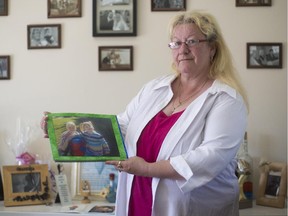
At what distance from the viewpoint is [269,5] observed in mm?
2020

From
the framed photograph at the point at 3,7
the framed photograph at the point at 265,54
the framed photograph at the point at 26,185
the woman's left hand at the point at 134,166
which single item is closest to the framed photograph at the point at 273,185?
the framed photograph at the point at 265,54

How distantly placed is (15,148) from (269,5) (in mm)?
1706

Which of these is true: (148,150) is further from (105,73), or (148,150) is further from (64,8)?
(64,8)

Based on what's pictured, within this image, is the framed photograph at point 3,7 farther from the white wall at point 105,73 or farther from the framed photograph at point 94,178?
the framed photograph at point 94,178

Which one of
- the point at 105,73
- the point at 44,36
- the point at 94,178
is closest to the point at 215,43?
the point at 105,73

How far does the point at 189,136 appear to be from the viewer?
121cm

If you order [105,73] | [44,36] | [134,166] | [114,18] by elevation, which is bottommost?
[134,166]

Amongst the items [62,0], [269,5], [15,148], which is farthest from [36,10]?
[269,5]

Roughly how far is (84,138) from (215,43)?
1.96 ft

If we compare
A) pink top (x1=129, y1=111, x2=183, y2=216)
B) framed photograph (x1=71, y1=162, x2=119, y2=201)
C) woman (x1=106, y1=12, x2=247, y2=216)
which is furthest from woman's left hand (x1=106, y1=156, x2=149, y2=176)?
framed photograph (x1=71, y1=162, x2=119, y2=201)

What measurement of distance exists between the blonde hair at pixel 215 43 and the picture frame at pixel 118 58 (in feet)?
2.50

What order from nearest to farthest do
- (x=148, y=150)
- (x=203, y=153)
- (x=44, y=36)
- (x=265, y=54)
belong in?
1. (x=203, y=153)
2. (x=148, y=150)
3. (x=265, y=54)
4. (x=44, y=36)

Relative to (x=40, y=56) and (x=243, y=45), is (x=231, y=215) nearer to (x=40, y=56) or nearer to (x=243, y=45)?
(x=243, y=45)

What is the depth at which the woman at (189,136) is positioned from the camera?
45.6 inches
